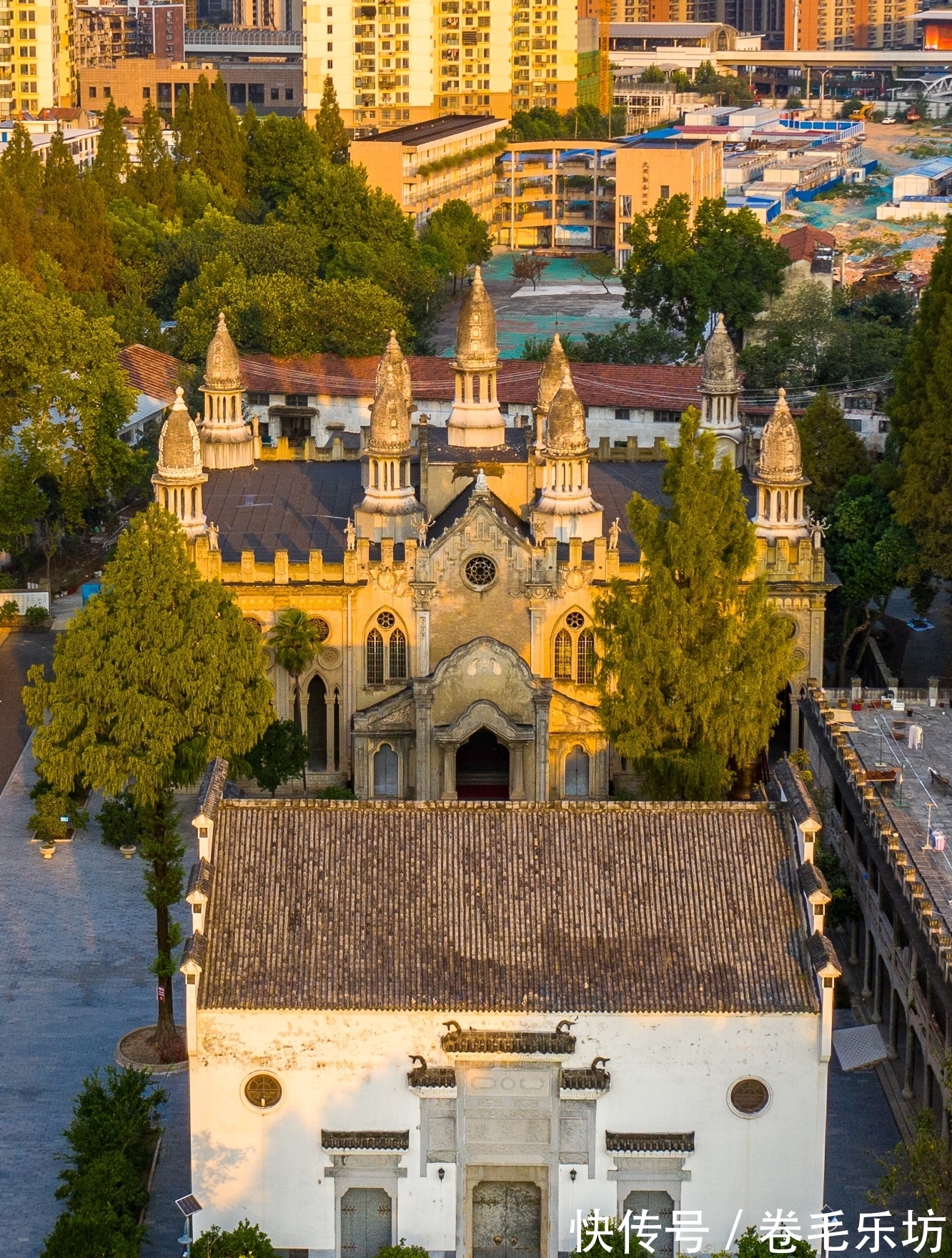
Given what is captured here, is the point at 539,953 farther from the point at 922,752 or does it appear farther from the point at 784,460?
the point at 784,460

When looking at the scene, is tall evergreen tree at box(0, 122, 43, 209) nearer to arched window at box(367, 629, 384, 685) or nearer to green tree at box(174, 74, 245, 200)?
green tree at box(174, 74, 245, 200)

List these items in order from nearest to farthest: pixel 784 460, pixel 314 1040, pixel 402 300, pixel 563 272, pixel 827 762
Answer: pixel 314 1040 → pixel 827 762 → pixel 784 460 → pixel 402 300 → pixel 563 272

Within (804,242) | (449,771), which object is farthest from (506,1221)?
(804,242)

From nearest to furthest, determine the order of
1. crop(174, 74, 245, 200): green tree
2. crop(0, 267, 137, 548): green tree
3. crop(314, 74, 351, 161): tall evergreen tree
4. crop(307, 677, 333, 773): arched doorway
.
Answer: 1. crop(307, 677, 333, 773): arched doorway
2. crop(0, 267, 137, 548): green tree
3. crop(174, 74, 245, 200): green tree
4. crop(314, 74, 351, 161): tall evergreen tree

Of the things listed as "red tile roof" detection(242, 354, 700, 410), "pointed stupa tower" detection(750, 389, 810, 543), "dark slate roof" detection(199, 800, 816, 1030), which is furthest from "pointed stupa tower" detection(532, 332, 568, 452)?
"dark slate roof" detection(199, 800, 816, 1030)

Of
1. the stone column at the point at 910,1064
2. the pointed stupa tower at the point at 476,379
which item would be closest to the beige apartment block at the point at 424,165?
the pointed stupa tower at the point at 476,379

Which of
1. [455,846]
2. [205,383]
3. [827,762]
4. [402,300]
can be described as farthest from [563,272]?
[455,846]
